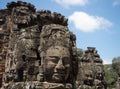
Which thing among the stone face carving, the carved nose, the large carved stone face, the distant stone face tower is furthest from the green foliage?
the carved nose

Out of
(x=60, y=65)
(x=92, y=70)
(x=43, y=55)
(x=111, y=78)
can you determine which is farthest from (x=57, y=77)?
(x=111, y=78)

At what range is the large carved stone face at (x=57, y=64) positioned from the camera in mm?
7926

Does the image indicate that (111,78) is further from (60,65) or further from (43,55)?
(60,65)

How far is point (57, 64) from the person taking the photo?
7957 millimetres

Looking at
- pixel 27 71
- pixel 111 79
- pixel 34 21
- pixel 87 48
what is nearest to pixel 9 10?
pixel 34 21

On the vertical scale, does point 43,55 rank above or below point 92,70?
above

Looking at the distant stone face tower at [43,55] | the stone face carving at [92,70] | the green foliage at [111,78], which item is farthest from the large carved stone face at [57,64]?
the green foliage at [111,78]

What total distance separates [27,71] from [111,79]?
4051 centimetres

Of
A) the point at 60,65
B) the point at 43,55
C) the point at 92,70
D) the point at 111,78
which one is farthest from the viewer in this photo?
the point at 111,78

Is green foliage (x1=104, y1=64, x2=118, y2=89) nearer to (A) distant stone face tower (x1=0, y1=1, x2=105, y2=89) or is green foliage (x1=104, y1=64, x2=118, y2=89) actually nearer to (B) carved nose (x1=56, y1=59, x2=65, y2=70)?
(A) distant stone face tower (x1=0, y1=1, x2=105, y2=89)

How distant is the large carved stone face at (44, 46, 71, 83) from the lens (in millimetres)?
7926

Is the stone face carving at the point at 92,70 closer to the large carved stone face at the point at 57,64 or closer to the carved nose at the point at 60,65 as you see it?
the large carved stone face at the point at 57,64

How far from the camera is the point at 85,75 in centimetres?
1933

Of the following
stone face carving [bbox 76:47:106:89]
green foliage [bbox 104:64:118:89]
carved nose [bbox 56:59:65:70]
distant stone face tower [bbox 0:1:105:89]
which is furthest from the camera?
green foliage [bbox 104:64:118:89]
